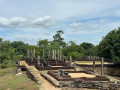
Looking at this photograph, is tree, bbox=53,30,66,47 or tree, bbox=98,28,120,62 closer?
tree, bbox=98,28,120,62

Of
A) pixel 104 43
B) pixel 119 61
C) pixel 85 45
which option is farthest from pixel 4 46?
pixel 85 45

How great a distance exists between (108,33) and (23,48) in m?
46.2

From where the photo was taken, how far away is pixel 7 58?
111ft

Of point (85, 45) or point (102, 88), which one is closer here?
point (102, 88)

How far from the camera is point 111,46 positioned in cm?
3334

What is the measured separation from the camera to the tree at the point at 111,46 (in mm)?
32500

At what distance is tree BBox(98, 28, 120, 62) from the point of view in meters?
32.5

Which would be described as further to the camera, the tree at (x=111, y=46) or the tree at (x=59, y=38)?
the tree at (x=59, y=38)

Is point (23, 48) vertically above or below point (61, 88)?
above

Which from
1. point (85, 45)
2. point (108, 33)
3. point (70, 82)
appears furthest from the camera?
point (85, 45)

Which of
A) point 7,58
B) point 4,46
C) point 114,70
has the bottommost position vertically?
point 114,70

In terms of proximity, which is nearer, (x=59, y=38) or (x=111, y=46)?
(x=111, y=46)

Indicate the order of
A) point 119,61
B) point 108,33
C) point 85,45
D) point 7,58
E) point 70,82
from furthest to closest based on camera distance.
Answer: point 85,45 < point 108,33 < point 7,58 < point 119,61 < point 70,82

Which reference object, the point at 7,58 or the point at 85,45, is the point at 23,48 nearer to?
the point at 85,45
